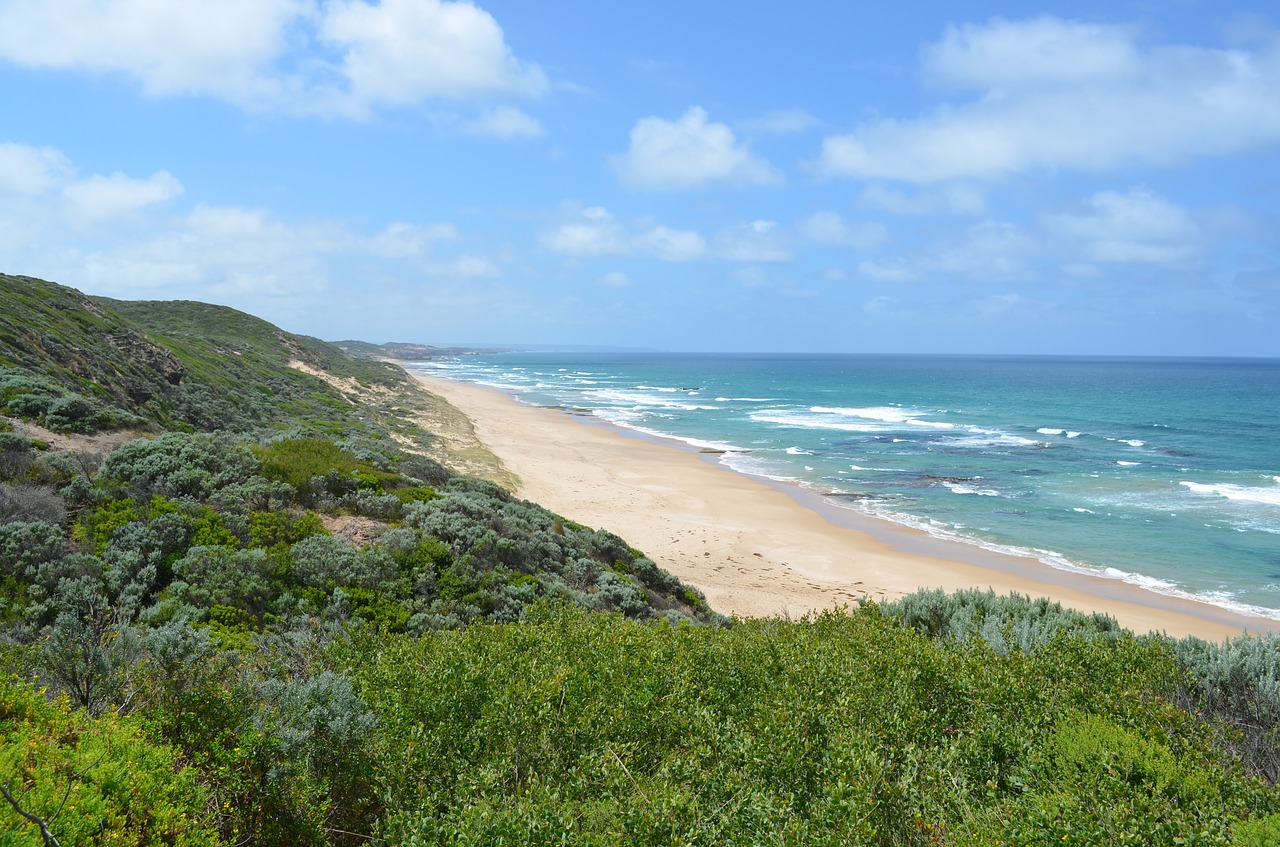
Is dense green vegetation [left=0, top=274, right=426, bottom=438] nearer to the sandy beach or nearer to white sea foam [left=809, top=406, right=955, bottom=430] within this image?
the sandy beach

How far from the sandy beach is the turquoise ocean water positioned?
5.66 feet

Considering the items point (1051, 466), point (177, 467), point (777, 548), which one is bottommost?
point (777, 548)

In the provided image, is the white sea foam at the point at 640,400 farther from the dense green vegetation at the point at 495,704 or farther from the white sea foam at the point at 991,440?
the dense green vegetation at the point at 495,704

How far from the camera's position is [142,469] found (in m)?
11.2

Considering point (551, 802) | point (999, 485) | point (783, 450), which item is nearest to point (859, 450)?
point (783, 450)

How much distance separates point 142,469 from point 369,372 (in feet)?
172

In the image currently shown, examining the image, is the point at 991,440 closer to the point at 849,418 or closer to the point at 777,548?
the point at 849,418

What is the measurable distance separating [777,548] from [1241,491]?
24425 millimetres

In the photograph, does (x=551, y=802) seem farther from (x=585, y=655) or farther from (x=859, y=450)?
(x=859, y=450)

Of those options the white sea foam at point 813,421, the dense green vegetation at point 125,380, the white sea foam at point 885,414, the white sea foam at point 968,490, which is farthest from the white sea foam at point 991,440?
the dense green vegetation at point 125,380

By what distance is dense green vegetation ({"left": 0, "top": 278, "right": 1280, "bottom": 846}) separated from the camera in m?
4.03

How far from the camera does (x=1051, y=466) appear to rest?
36812 millimetres

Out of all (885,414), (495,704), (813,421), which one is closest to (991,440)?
(813,421)

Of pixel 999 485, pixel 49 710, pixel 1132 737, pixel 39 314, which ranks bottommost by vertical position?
pixel 999 485
